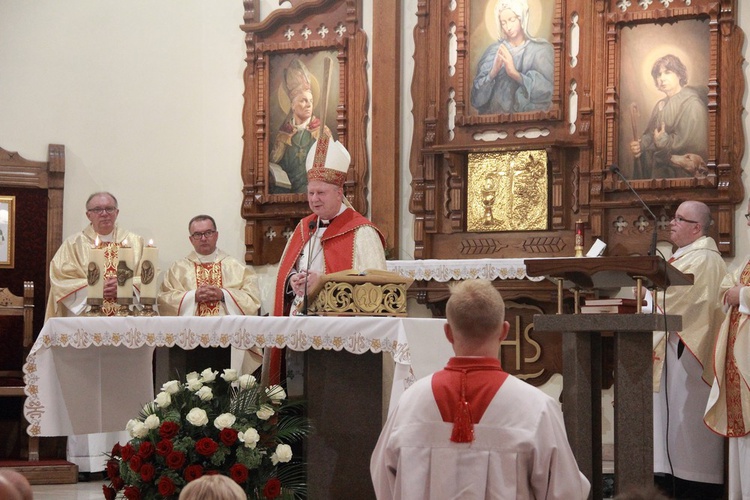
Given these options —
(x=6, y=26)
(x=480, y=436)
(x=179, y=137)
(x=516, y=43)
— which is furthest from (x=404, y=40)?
(x=480, y=436)

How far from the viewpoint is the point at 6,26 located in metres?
9.66

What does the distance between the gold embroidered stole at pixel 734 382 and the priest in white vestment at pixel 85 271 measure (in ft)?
14.1

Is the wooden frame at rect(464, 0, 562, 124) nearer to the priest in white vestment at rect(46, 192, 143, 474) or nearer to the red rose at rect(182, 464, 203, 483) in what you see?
the priest in white vestment at rect(46, 192, 143, 474)

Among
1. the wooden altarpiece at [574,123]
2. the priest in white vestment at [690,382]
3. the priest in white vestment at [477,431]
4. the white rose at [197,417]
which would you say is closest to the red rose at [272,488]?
the white rose at [197,417]

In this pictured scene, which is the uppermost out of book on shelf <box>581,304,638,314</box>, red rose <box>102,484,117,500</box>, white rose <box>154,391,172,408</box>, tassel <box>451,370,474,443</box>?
book on shelf <box>581,304,638,314</box>

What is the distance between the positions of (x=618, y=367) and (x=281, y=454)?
157 cm

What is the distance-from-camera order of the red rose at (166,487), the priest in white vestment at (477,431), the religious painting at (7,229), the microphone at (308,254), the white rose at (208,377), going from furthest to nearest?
the religious painting at (7,229)
the microphone at (308,254)
the white rose at (208,377)
the red rose at (166,487)
the priest in white vestment at (477,431)

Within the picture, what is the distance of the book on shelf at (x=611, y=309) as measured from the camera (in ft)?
15.3

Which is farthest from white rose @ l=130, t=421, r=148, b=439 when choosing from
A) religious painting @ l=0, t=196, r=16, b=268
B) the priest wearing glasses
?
religious painting @ l=0, t=196, r=16, b=268

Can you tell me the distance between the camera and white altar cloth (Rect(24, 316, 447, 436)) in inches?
203

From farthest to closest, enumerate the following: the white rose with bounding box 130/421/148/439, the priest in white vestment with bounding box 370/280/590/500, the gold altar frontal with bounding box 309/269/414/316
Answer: the gold altar frontal with bounding box 309/269/414/316
the white rose with bounding box 130/421/148/439
the priest in white vestment with bounding box 370/280/590/500

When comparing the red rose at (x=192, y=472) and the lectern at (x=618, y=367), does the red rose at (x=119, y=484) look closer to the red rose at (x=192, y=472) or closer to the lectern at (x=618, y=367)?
the red rose at (x=192, y=472)

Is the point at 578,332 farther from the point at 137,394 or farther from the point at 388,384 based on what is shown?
the point at 137,394

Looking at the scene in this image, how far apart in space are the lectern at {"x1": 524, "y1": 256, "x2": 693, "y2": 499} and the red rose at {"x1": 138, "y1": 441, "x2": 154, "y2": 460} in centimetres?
182
